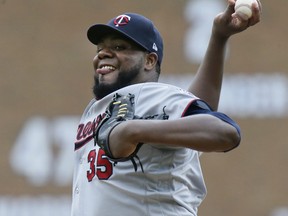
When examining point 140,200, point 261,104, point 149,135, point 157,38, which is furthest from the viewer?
point 261,104

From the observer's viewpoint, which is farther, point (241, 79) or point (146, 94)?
point (241, 79)

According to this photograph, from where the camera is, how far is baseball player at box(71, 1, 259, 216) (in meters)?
2.97

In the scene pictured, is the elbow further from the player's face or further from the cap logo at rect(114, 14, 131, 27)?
the cap logo at rect(114, 14, 131, 27)

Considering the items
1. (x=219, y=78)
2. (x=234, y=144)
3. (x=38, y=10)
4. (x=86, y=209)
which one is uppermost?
(x=38, y=10)

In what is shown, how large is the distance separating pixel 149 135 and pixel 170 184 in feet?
1.15

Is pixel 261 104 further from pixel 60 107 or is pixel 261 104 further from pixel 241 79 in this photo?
pixel 60 107

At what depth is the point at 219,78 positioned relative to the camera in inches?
152

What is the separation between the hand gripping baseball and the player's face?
0.29 meters

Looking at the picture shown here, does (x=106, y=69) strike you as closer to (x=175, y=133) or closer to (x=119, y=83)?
(x=119, y=83)

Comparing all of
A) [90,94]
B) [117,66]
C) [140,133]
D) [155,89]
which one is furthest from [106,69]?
[90,94]

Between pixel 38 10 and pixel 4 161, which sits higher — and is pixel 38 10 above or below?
above

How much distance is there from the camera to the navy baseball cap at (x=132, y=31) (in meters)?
3.50

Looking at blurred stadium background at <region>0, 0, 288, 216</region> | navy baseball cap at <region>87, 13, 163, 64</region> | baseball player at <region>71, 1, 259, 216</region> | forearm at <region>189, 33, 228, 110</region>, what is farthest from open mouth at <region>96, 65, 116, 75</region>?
blurred stadium background at <region>0, 0, 288, 216</region>

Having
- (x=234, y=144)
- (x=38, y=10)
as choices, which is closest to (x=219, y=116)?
(x=234, y=144)
